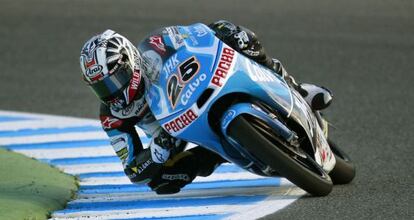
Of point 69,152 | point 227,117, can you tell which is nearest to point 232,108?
point 227,117

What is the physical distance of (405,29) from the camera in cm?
1414

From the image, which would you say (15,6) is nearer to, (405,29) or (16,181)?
(405,29)

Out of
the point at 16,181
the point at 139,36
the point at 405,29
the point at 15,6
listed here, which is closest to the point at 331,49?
the point at 405,29

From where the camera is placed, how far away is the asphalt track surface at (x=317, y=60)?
285 inches

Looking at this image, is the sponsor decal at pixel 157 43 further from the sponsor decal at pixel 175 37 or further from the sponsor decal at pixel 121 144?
the sponsor decal at pixel 121 144

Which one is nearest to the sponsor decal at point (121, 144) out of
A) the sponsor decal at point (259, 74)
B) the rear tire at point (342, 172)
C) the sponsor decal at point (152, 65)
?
the sponsor decal at point (152, 65)

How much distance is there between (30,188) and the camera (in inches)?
286

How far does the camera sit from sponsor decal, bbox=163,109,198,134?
248 inches

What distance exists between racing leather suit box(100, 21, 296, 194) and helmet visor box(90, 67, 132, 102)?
16cm

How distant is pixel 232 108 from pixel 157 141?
2.28 feet

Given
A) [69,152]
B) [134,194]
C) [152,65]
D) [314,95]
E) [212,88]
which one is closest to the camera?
[212,88]

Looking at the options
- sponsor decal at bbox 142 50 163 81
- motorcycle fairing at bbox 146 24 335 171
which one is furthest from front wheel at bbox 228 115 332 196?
sponsor decal at bbox 142 50 163 81

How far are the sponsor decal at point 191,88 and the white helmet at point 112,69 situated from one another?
15.5 inches

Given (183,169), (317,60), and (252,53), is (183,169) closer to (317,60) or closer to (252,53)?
(252,53)
